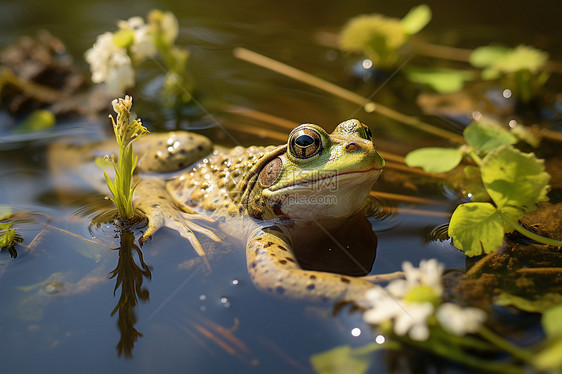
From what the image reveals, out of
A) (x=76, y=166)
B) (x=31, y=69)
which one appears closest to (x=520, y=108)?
(x=76, y=166)

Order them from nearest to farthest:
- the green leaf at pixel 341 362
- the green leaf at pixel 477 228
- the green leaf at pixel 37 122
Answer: the green leaf at pixel 341 362
the green leaf at pixel 477 228
the green leaf at pixel 37 122

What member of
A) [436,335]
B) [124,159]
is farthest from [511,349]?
[124,159]

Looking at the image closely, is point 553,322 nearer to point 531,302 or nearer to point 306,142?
point 531,302

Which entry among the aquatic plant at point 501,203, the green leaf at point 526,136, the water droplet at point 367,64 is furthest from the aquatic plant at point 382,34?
the aquatic plant at point 501,203

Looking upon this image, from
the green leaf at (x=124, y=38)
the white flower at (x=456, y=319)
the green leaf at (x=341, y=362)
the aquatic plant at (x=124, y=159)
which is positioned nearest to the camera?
the white flower at (x=456, y=319)

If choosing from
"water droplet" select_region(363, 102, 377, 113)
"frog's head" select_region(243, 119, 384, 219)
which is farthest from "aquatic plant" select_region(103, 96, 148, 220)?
"water droplet" select_region(363, 102, 377, 113)

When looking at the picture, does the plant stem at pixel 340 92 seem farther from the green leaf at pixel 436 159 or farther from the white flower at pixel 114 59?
the white flower at pixel 114 59

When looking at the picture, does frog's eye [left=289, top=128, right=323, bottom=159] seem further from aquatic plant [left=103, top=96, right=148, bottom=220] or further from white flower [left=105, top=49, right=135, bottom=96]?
white flower [left=105, top=49, right=135, bottom=96]
